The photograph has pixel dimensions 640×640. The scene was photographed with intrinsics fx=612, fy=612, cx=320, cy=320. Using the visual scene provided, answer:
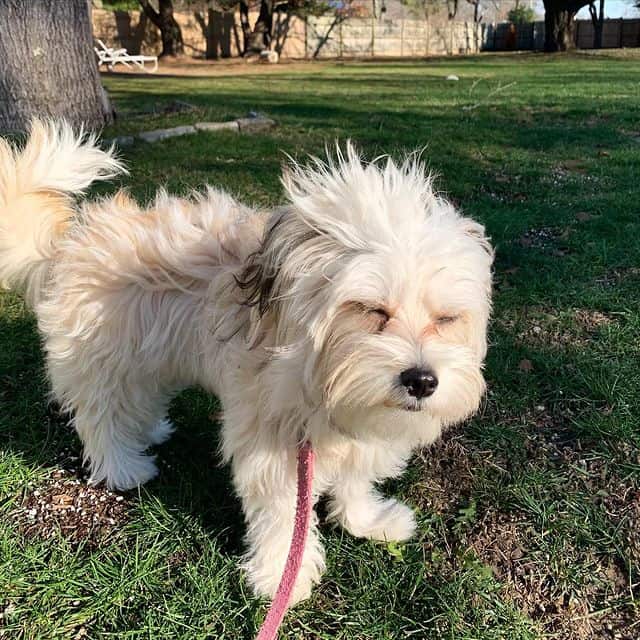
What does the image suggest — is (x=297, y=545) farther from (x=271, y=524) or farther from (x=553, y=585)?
(x=553, y=585)

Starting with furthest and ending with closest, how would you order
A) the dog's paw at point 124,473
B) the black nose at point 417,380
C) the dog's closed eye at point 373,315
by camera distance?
the dog's paw at point 124,473 < the dog's closed eye at point 373,315 < the black nose at point 417,380

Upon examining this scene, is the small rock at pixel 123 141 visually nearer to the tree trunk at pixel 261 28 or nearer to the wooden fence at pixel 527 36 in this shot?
the tree trunk at pixel 261 28

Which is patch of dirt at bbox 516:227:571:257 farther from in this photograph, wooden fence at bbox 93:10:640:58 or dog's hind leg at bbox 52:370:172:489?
wooden fence at bbox 93:10:640:58

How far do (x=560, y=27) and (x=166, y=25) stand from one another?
2224 cm

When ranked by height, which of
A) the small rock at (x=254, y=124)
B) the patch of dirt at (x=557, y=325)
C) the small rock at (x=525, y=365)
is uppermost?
the small rock at (x=254, y=124)

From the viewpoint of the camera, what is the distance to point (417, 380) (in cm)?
176

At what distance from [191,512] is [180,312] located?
0.95 metres

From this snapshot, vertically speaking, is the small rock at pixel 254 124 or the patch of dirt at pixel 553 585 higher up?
the small rock at pixel 254 124

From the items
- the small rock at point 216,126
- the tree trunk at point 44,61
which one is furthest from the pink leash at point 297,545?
the small rock at point 216,126

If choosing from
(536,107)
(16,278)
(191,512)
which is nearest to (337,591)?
(191,512)

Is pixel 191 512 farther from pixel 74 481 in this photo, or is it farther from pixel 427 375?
pixel 427 375

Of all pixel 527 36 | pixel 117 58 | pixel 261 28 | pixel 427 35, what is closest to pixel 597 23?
pixel 527 36

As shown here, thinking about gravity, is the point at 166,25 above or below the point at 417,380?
above

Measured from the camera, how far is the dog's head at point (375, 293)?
1803 mm
